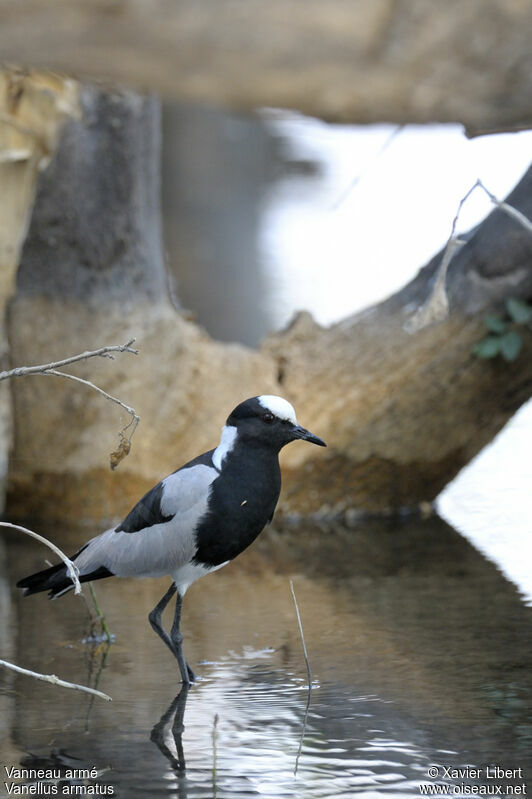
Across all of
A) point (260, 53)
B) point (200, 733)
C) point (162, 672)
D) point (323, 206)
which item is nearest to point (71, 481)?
point (162, 672)

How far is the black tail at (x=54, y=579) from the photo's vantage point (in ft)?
15.0

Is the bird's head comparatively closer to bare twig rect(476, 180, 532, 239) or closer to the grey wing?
the grey wing

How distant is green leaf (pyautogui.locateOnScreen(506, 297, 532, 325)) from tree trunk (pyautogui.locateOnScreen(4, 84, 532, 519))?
0.36 meters

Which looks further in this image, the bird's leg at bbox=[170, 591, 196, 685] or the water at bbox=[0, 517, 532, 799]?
the bird's leg at bbox=[170, 591, 196, 685]

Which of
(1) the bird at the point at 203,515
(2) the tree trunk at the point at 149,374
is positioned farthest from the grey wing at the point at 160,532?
(2) the tree trunk at the point at 149,374

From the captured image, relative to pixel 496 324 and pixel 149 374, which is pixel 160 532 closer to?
pixel 149 374

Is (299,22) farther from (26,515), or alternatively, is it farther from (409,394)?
(26,515)

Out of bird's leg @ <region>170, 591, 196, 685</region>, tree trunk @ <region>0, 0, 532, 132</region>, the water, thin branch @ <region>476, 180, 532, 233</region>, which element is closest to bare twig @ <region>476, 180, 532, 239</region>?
thin branch @ <region>476, 180, 532, 233</region>

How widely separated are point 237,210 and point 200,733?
14.6 meters

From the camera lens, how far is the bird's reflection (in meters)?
3.67

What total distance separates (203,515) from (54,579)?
0.71 meters

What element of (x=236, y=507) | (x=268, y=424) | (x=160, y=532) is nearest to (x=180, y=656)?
(x=160, y=532)

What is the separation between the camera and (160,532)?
Result: 4457 mm

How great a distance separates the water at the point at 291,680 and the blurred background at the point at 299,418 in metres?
0.02
